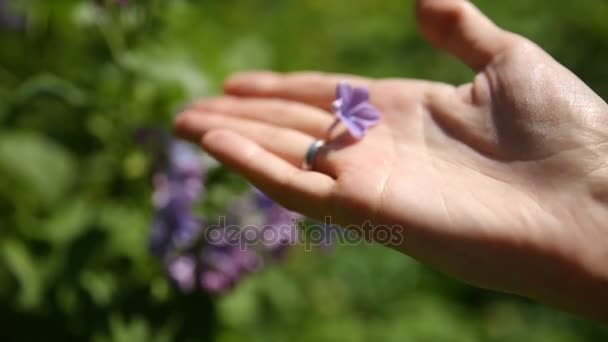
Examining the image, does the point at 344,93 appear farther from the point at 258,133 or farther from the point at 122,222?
the point at 122,222

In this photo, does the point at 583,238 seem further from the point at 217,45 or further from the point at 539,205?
the point at 217,45

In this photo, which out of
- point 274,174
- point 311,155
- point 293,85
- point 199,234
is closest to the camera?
point 274,174

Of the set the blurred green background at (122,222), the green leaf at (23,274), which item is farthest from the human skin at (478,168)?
the green leaf at (23,274)

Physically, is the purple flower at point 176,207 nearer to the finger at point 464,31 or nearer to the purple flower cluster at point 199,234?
the purple flower cluster at point 199,234

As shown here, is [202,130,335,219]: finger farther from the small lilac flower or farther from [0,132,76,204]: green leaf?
[0,132,76,204]: green leaf

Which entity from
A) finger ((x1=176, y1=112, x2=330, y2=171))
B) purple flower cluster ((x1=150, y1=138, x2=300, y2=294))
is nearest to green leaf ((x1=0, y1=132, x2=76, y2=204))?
purple flower cluster ((x1=150, y1=138, x2=300, y2=294))

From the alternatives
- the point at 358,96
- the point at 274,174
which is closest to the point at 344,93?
the point at 358,96

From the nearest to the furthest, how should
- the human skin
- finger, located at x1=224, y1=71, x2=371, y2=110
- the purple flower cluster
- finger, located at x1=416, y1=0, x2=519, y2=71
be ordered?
the human skin < finger, located at x1=416, y1=0, x2=519, y2=71 < the purple flower cluster < finger, located at x1=224, y1=71, x2=371, y2=110
